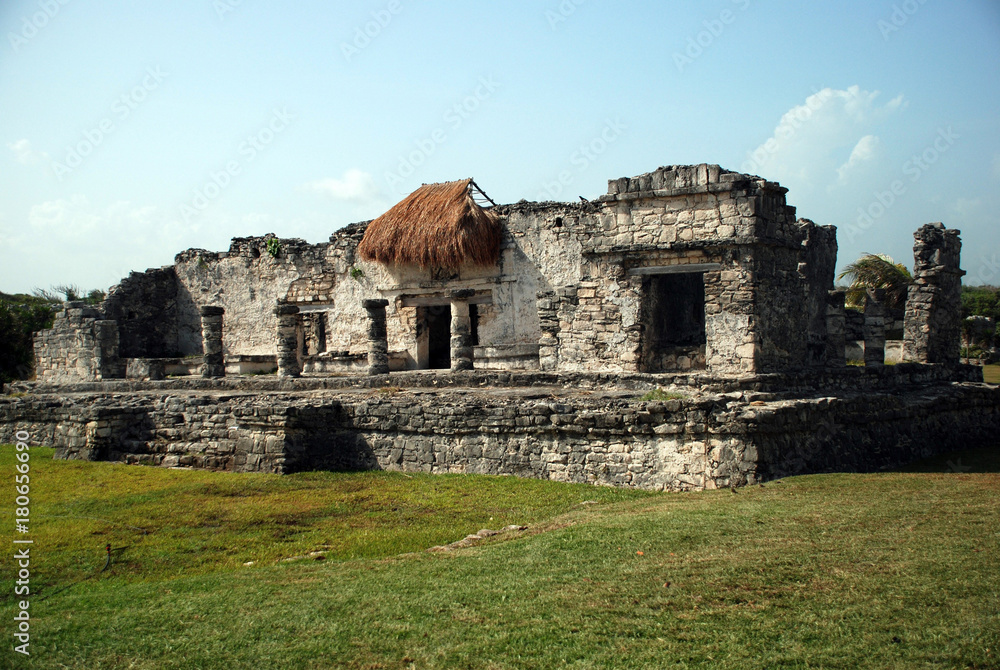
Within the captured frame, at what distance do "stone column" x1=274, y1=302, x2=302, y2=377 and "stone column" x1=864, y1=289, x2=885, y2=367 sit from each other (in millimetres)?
9058

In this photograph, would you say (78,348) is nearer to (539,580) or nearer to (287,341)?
(287,341)

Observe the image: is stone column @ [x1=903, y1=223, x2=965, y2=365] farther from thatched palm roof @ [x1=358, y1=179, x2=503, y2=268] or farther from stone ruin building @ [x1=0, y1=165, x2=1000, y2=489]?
thatched palm roof @ [x1=358, y1=179, x2=503, y2=268]

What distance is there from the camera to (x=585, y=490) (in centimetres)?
756

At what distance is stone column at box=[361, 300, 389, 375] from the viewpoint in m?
13.4

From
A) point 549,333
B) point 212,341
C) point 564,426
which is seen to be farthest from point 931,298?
point 212,341

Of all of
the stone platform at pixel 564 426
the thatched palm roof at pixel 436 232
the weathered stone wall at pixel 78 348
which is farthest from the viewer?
the weathered stone wall at pixel 78 348

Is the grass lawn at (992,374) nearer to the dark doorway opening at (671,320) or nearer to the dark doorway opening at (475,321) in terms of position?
the dark doorway opening at (671,320)

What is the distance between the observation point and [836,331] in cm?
1198

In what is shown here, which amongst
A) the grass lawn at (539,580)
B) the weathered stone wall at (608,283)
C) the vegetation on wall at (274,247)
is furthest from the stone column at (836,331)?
the vegetation on wall at (274,247)

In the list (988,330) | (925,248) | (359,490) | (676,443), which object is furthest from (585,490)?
(988,330)

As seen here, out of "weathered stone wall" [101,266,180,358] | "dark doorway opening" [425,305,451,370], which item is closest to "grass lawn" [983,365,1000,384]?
"dark doorway opening" [425,305,451,370]

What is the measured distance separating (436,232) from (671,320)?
204 inches

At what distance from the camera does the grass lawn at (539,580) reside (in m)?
3.69

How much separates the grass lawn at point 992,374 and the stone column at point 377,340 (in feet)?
36.2
